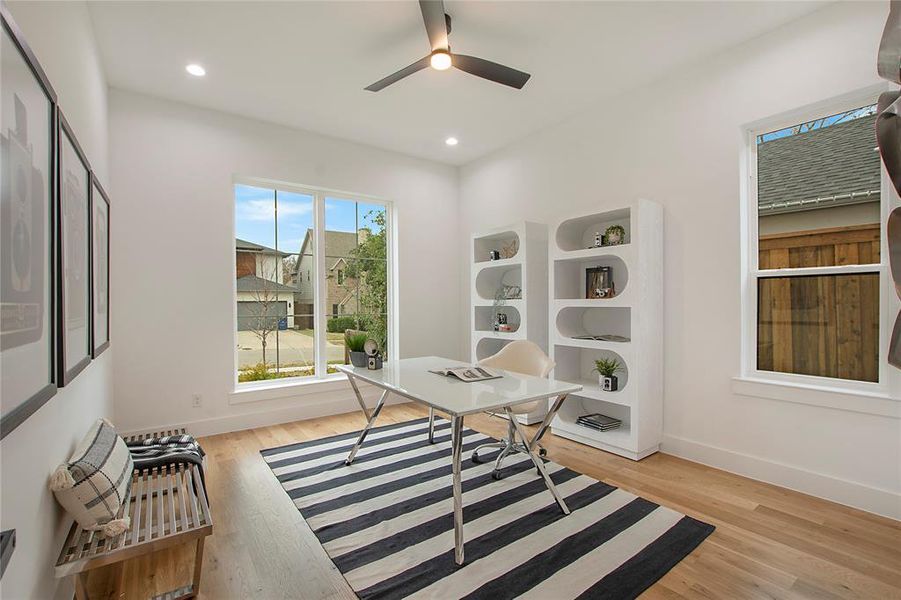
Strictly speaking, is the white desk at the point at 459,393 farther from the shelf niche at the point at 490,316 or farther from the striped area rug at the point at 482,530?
the shelf niche at the point at 490,316

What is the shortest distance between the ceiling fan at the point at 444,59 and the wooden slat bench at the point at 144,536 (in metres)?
2.52

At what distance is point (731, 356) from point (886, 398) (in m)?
0.75

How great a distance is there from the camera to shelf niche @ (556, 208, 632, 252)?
340cm

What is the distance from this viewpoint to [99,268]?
2.44 metres

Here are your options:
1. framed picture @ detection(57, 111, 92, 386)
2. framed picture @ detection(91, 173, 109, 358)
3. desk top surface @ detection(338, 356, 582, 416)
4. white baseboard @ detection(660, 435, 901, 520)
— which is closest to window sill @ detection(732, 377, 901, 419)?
white baseboard @ detection(660, 435, 901, 520)

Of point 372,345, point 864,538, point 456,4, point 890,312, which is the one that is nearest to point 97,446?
point 372,345

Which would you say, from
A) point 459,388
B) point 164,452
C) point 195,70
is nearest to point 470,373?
point 459,388

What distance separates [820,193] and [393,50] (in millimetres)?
2844

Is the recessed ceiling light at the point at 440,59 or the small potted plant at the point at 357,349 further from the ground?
the recessed ceiling light at the point at 440,59

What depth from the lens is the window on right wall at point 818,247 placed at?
2.40 metres

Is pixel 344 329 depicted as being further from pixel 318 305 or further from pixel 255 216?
pixel 255 216

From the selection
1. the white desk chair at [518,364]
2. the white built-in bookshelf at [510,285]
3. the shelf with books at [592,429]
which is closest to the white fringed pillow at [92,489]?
the white desk chair at [518,364]

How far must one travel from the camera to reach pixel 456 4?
239 cm

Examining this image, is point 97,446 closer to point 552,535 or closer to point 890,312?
point 552,535
